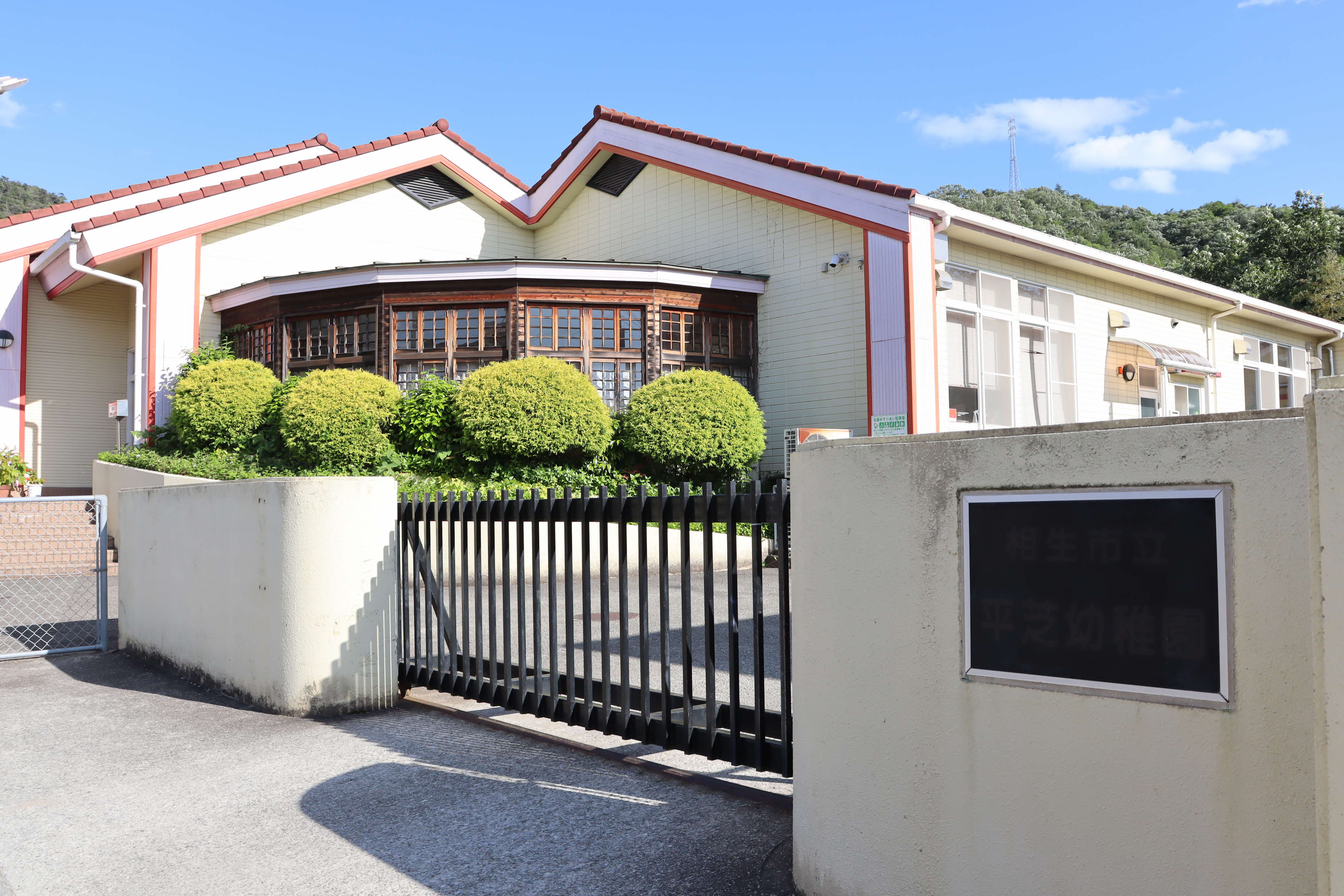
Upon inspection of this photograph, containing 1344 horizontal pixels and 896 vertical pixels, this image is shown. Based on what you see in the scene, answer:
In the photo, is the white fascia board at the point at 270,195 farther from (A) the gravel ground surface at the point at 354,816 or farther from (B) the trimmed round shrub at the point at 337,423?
(A) the gravel ground surface at the point at 354,816

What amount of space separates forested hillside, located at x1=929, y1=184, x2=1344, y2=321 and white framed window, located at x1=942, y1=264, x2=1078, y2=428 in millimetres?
4215

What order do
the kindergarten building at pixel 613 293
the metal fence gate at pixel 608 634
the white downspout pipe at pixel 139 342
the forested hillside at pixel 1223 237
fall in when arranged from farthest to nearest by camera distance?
1. the forested hillside at pixel 1223 237
2. the white downspout pipe at pixel 139 342
3. the kindergarten building at pixel 613 293
4. the metal fence gate at pixel 608 634

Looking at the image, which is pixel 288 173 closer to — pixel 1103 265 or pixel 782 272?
pixel 782 272

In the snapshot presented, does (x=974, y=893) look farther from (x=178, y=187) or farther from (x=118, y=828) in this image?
(x=178, y=187)

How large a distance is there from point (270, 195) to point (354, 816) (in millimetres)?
15831

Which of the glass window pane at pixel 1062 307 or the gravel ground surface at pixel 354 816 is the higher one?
the glass window pane at pixel 1062 307

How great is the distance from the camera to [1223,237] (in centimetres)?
4184

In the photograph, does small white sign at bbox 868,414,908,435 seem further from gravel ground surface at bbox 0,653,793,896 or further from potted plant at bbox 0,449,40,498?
potted plant at bbox 0,449,40,498

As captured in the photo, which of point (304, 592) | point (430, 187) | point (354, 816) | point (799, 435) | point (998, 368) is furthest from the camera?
point (430, 187)

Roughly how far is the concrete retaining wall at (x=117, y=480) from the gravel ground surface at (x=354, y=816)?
807 centimetres

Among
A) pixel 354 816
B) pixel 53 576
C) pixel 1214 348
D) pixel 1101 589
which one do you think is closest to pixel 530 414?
pixel 53 576

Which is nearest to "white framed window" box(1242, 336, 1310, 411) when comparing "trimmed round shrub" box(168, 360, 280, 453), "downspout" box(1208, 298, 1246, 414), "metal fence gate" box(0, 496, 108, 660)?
"downspout" box(1208, 298, 1246, 414)

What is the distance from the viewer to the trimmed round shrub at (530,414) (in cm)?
1300

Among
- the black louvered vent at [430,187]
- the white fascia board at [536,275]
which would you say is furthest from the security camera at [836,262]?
the black louvered vent at [430,187]
